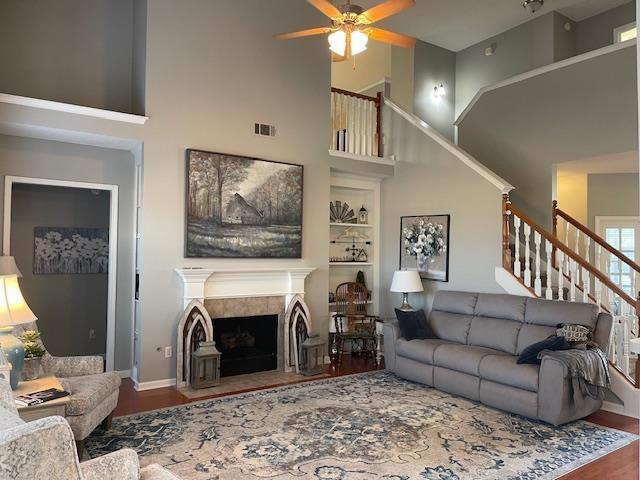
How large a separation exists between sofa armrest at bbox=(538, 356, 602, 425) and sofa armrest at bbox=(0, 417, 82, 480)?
147 inches

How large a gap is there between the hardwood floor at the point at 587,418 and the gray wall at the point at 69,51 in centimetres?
324

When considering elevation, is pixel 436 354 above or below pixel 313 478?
above

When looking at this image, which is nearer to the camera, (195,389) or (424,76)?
(195,389)

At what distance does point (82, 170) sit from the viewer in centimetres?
532

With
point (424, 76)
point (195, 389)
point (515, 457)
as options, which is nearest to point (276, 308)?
point (195, 389)

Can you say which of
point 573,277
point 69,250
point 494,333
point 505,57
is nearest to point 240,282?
point 69,250

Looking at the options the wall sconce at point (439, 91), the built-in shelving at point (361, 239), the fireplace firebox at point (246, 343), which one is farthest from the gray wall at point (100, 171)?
the wall sconce at point (439, 91)

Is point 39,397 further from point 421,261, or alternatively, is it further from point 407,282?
point 421,261

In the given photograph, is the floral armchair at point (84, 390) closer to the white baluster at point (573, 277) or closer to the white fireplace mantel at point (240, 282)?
the white fireplace mantel at point (240, 282)

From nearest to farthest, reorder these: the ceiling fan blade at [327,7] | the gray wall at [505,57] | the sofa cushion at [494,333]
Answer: the ceiling fan blade at [327,7] → the sofa cushion at [494,333] → the gray wall at [505,57]

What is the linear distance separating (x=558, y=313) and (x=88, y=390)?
419 cm

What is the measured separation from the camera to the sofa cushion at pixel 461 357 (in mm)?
4614

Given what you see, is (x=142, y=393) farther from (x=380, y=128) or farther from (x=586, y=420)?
(x=380, y=128)

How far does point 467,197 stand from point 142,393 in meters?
4.40
